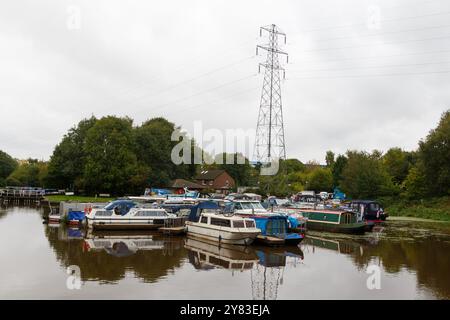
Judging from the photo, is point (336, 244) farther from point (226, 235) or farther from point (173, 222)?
point (173, 222)

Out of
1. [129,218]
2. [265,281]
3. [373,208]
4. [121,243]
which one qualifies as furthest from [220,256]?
[373,208]

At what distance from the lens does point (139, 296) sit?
1641 cm

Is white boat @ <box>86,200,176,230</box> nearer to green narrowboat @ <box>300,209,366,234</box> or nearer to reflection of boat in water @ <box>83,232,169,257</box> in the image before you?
reflection of boat in water @ <box>83,232,169,257</box>

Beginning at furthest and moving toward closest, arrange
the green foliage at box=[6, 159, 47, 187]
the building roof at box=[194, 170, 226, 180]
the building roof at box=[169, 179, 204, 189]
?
1. the green foliage at box=[6, 159, 47, 187]
2. the building roof at box=[194, 170, 226, 180]
3. the building roof at box=[169, 179, 204, 189]

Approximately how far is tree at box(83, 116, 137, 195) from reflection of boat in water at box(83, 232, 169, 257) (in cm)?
3488

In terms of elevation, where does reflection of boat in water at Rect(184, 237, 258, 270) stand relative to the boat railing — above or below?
below

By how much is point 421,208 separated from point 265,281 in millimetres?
44588

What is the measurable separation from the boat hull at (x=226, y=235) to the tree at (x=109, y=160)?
3907 cm

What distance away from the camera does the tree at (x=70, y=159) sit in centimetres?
7700

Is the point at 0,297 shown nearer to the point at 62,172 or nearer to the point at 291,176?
the point at 62,172

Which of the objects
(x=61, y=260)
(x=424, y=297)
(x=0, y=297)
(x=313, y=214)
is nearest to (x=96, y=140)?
(x=313, y=214)

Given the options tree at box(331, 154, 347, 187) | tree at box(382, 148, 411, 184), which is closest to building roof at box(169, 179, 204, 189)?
tree at box(331, 154, 347, 187)

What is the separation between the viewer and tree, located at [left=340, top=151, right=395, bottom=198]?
6581 centimetres

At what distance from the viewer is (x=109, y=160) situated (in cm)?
6912
